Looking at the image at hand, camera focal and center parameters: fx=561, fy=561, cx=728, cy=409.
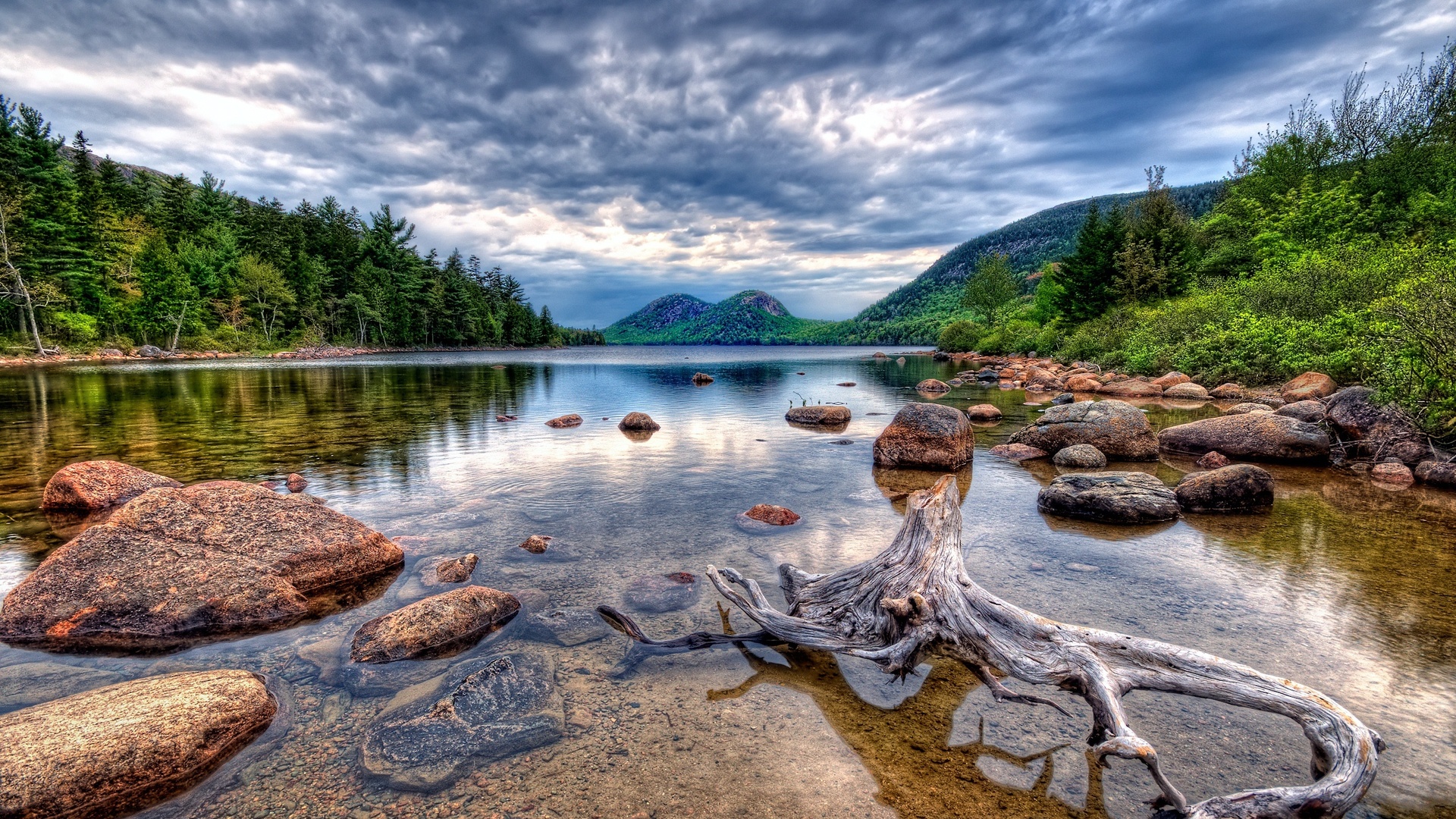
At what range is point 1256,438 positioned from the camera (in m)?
13.2

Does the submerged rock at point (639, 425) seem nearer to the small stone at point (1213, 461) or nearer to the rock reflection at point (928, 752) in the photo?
the rock reflection at point (928, 752)

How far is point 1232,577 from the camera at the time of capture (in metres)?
7.00

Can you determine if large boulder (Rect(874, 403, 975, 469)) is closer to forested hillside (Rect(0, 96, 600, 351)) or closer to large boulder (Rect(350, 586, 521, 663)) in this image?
large boulder (Rect(350, 586, 521, 663))

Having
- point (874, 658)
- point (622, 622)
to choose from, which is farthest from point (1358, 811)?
point (622, 622)

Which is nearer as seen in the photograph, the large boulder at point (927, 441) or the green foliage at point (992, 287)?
the large boulder at point (927, 441)

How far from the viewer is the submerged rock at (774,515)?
9.24 meters

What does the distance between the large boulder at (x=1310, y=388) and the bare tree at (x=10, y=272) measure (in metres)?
83.9

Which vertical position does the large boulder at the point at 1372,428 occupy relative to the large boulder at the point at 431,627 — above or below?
above

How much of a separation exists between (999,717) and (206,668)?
6.84m

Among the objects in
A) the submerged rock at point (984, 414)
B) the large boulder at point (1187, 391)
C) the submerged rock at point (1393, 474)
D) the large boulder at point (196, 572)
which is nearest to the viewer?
the large boulder at point (196, 572)

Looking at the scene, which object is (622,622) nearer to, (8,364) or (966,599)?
(966,599)

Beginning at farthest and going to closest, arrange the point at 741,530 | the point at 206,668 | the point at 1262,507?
the point at 1262,507
the point at 741,530
the point at 206,668

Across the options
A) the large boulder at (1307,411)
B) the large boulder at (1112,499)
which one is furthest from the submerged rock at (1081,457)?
the large boulder at (1307,411)

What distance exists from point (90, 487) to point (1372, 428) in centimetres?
2492
